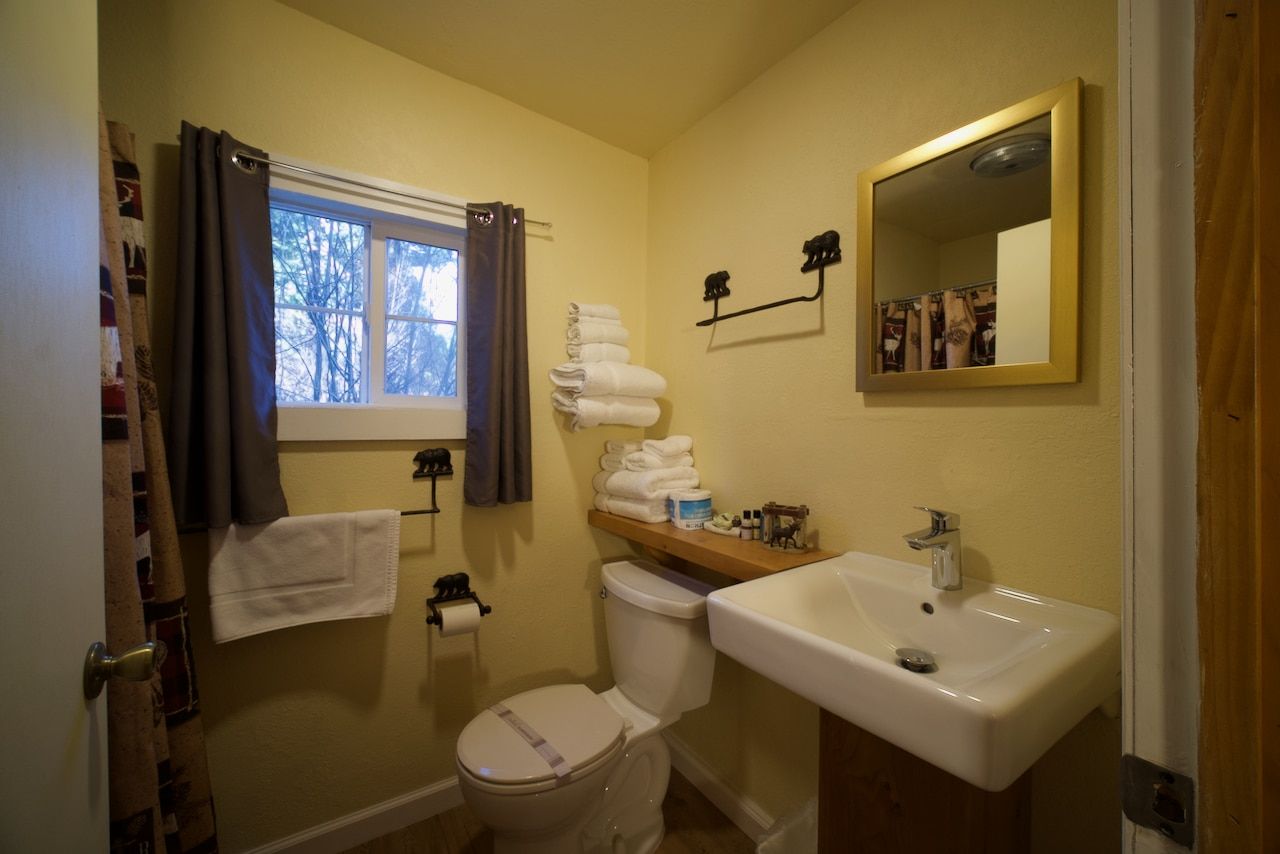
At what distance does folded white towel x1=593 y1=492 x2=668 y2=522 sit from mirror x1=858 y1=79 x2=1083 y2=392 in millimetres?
714

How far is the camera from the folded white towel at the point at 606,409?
1548mm

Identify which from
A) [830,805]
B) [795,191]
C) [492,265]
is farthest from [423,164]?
[830,805]

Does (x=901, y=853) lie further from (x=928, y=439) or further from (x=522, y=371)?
(x=522, y=371)

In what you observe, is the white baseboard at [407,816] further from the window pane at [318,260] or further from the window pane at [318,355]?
the window pane at [318,260]

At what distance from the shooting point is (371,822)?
53.5 inches

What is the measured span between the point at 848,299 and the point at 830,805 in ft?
3.91

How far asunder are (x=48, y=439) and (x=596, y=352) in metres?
1.31

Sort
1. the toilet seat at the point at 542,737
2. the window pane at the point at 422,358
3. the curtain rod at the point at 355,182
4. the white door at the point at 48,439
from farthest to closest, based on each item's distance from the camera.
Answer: the window pane at the point at 422,358 → the curtain rod at the point at 355,182 → the toilet seat at the point at 542,737 → the white door at the point at 48,439

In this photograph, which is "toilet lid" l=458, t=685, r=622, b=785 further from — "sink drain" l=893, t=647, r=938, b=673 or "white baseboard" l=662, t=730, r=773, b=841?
"sink drain" l=893, t=647, r=938, b=673

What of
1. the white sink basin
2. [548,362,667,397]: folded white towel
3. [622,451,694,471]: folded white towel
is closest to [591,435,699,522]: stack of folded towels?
[622,451,694,471]: folded white towel

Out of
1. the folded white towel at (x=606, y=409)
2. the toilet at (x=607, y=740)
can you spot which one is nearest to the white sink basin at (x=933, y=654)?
the toilet at (x=607, y=740)

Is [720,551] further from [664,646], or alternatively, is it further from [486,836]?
[486,836]

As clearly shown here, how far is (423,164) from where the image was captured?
56.8 inches

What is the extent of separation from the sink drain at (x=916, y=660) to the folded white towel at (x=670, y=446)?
2.86 ft
